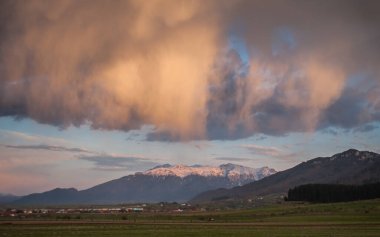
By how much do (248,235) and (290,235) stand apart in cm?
661

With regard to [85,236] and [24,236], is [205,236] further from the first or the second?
[24,236]

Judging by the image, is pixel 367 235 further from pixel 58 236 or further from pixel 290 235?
pixel 58 236

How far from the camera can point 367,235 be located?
7094cm

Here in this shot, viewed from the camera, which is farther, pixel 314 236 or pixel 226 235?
pixel 226 235

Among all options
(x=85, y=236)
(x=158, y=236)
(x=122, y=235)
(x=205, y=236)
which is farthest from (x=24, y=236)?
(x=205, y=236)

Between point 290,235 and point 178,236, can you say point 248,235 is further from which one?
point 178,236

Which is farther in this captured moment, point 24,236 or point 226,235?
point 226,235

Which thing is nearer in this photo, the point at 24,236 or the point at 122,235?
the point at 24,236

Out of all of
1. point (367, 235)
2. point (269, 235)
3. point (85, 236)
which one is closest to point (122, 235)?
point (85, 236)

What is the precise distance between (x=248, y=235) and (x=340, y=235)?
14.1 meters

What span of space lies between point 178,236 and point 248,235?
11.6m

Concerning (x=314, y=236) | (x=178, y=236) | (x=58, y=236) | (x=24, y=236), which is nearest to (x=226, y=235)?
(x=178, y=236)

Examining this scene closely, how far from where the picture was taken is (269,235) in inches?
2894

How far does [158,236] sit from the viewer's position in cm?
7144
